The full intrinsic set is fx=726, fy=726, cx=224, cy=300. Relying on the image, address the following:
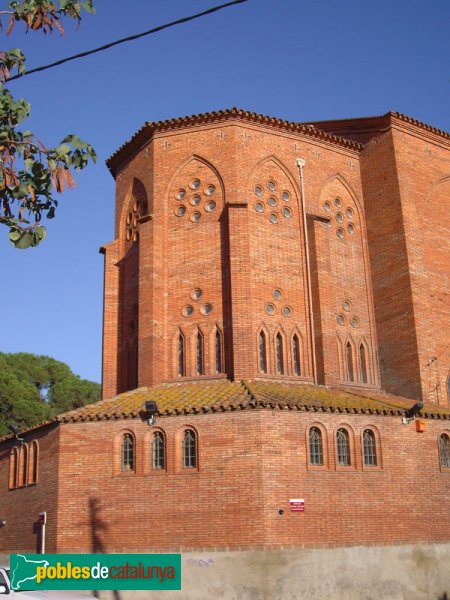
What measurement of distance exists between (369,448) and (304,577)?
145 inches

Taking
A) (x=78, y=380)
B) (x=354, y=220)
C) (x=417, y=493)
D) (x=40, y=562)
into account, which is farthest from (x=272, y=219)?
(x=78, y=380)

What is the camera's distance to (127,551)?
668 inches

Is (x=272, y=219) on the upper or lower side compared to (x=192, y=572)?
upper

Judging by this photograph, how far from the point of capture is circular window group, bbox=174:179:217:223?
22328 millimetres

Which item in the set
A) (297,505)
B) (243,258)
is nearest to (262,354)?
(243,258)

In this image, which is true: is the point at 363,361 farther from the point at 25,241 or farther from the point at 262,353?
the point at 25,241

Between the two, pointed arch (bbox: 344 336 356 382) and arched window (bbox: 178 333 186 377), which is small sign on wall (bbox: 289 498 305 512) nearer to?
arched window (bbox: 178 333 186 377)

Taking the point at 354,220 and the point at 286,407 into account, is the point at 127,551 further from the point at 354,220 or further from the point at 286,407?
the point at 354,220

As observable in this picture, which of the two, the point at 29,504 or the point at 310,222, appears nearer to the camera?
the point at 29,504

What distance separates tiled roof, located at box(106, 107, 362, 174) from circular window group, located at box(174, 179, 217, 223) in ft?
6.30

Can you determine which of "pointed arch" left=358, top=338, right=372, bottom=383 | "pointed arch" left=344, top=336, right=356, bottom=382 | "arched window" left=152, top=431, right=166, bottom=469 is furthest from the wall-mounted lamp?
"pointed arch" left=358, top=338, right=372, bottom=383

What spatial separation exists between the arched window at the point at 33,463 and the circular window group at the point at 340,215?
443 inches

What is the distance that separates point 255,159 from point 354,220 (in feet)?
13.1

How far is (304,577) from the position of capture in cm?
1622
